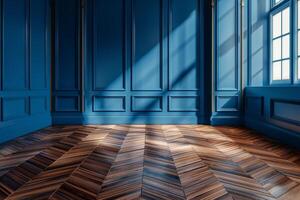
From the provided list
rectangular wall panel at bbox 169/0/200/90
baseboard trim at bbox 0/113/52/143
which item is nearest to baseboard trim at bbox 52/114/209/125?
baseboard trim at bbox 0/113/52/143

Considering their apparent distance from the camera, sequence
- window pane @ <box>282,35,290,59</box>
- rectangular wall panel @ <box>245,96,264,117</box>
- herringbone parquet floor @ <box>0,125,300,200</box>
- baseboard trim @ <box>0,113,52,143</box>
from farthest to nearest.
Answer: rectangular wall panel @ <box>245,96,264,117</box> → window pane @ <box>282,35,290,59</box> → baseboard trim @ <box>0,113,52,143</box> → herringbone parquet floor @ <box>0,125,300,200</box>

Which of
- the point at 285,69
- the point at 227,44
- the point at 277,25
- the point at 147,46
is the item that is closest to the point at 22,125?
the point at 147,46

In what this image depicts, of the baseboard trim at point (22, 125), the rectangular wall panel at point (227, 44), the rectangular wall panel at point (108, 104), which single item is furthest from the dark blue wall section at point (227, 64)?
the baseboard trim at point (22, 125)

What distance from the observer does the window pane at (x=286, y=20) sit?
328 centimetres

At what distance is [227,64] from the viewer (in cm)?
431

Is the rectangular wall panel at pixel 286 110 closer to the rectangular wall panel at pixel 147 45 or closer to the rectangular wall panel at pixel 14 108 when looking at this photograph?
the rectangular wall panel at pixel 147 45

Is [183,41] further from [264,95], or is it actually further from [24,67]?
[24,67]

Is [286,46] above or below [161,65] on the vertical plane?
above

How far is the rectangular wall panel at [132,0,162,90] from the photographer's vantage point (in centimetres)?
445

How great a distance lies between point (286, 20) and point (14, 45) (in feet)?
12.2

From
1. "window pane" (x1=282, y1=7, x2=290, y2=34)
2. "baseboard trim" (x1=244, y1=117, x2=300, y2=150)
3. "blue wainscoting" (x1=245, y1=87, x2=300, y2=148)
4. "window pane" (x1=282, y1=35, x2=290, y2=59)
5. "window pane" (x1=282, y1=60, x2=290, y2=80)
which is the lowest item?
"baseboard trim" (x1=244, y1=117, x2=300, y2=150)

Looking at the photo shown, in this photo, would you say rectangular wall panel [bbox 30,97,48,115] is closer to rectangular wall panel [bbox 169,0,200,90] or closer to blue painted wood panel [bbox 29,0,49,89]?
blue painted wood panel [bbox 29,0,49,89]

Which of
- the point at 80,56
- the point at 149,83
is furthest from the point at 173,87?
the point at 80,56

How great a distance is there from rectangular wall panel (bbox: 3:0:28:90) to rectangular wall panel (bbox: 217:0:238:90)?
10.3 feet
